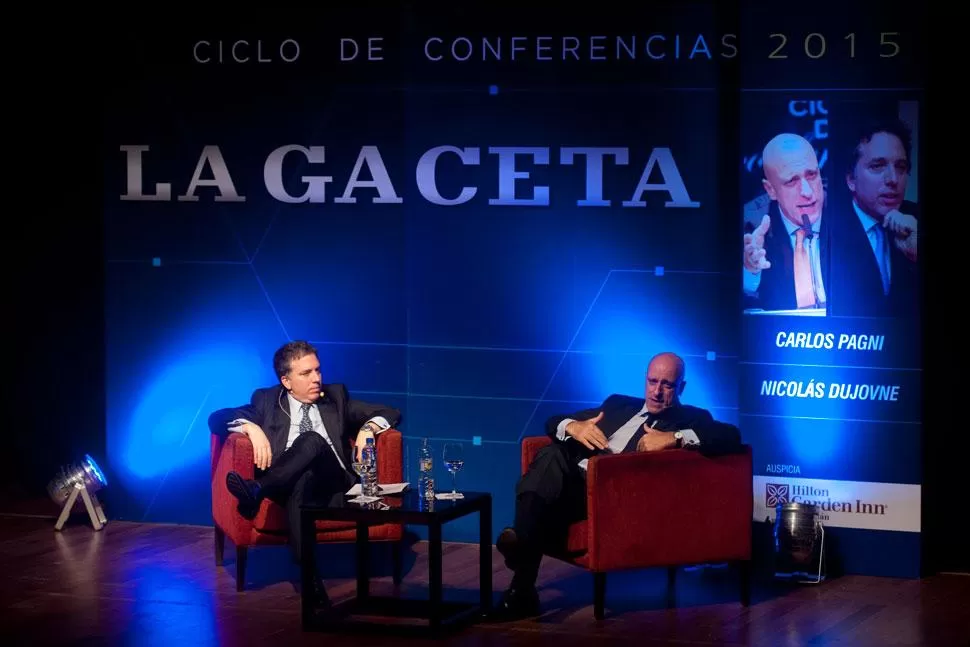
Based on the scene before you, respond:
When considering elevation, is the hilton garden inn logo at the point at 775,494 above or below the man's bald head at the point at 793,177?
below

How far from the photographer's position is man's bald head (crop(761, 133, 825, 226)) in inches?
299

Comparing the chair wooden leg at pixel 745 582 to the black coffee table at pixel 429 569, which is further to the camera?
the chair wooden leg at pixel 745 582

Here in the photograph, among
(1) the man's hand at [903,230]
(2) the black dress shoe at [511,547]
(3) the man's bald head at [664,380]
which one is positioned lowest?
(2) the black dress shoe at [511,547]

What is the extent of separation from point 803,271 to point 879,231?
0.39 m

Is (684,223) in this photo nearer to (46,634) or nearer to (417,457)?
(417,457)

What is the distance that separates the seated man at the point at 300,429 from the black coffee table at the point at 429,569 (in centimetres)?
33

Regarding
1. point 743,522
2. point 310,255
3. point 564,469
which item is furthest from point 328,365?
point 743,522

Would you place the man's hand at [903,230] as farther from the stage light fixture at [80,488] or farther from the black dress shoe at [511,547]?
the stage light fixture at [80,488]

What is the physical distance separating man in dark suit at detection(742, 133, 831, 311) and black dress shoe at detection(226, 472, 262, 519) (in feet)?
8.08

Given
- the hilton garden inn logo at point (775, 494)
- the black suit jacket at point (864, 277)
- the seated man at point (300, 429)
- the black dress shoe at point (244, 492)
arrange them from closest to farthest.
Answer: the black dress shoe at point (244, 492)
the seated man at point (300, 429)
the black suit jacket at point (864, 277)
the hilton garden inn logo at point (775, 494)

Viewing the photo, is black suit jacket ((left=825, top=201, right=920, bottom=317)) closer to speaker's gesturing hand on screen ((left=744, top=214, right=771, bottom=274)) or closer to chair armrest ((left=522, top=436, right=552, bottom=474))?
speaker's gesturing hand on screen ((left=744, top=214, right=771, bottom=274))

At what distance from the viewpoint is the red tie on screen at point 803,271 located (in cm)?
762

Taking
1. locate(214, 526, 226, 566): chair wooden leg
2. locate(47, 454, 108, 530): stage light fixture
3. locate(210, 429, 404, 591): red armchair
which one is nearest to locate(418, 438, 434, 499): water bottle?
locate(210, 429, 404, 591): red armchair

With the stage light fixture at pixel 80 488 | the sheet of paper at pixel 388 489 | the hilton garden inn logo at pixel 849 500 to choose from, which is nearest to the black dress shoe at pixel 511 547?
the sheet of paper at pixel 388 489
